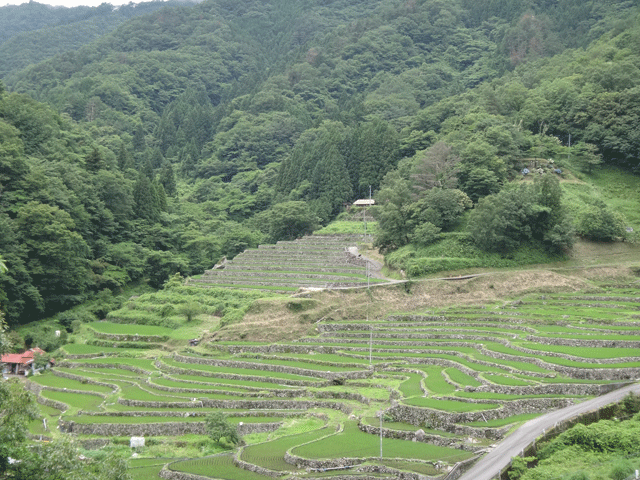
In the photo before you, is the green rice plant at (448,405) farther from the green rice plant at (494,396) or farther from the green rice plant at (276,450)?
the green rice plant at (276,450)

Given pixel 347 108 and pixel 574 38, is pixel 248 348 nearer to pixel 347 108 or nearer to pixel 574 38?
pixel 347 108

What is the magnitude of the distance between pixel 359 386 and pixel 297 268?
87.6 ft

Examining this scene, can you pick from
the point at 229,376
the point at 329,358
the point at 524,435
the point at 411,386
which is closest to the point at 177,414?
the point at 229,376

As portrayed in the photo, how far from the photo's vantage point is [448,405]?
34.1 metres

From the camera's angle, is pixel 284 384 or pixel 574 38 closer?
pixel 284 384

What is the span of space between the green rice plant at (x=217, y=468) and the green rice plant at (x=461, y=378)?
12.2 m

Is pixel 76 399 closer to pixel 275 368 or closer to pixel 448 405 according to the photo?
pixel 275 368

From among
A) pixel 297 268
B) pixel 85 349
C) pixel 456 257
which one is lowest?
pixel 85 349

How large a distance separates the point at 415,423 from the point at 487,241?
29.3 m

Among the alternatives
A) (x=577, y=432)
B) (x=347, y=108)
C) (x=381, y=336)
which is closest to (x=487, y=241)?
(x=381, y=336)

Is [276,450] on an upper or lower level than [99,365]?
upper

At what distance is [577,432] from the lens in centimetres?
2884

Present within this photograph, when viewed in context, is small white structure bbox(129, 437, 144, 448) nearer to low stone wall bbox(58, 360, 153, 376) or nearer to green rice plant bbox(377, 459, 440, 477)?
green rice plant bbox(377, 459, 440, 477)

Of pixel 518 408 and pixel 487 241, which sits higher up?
A: pixel 487 241
